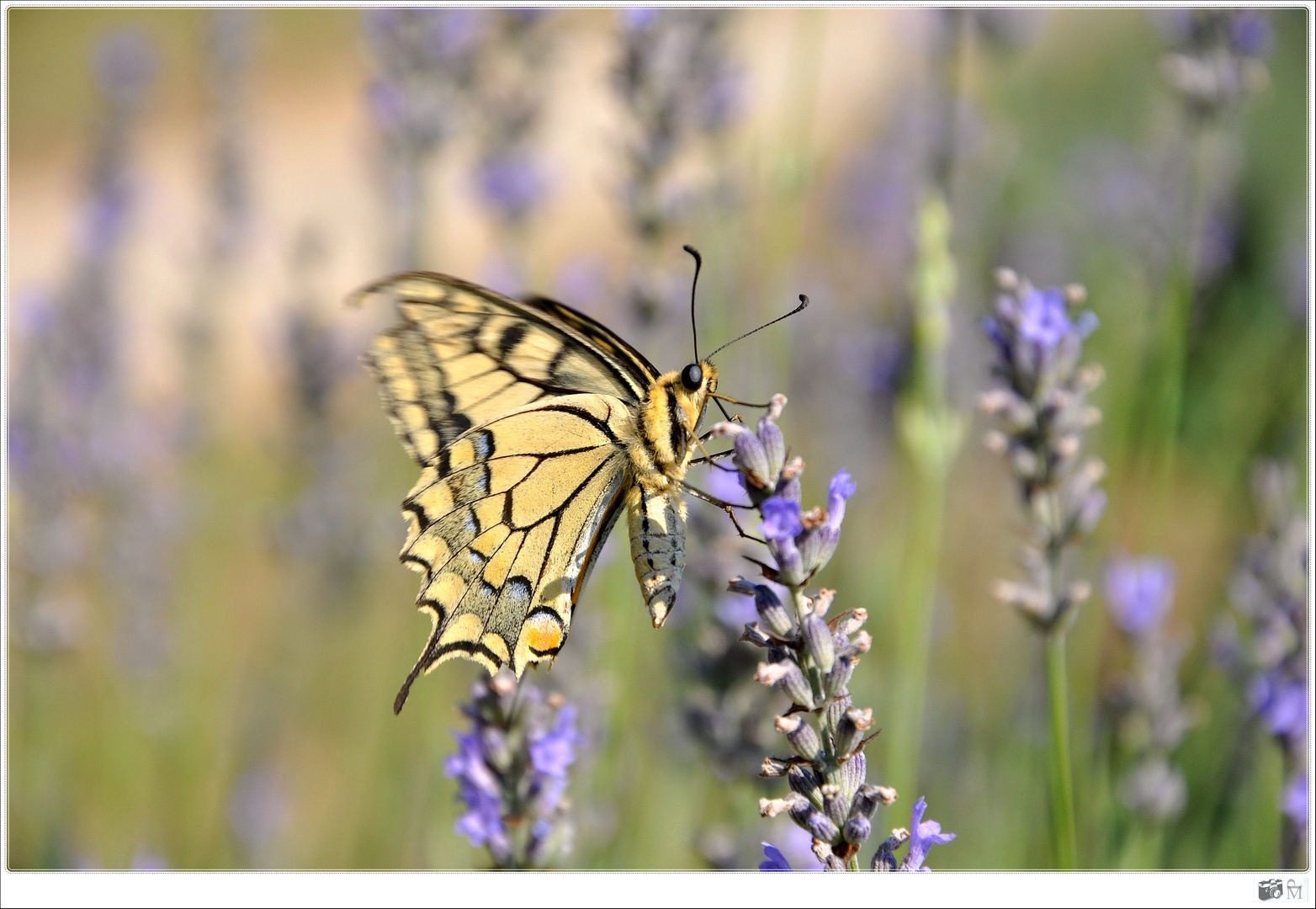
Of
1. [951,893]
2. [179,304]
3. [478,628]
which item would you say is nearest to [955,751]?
[951,893]

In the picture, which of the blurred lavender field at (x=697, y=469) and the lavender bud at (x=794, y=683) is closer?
the lavender bud at (x=794, y=683)

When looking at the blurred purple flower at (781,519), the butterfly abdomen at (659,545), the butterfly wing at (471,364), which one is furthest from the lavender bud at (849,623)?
the butterfly wing at (471,364)

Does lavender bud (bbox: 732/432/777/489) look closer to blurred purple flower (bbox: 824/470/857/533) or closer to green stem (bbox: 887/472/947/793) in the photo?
blurred purple flower (bbox: 824/470/857/533)

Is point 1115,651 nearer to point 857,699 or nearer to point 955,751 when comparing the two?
point 955,751

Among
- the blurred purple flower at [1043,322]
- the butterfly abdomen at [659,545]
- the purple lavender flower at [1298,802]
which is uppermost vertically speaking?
the blurred purple flower at [1043,322]

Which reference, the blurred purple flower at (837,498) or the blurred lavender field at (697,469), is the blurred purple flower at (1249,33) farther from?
the blurred purple flower at (837,498)

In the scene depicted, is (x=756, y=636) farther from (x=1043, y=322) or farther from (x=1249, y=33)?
(x=1249, y=33)

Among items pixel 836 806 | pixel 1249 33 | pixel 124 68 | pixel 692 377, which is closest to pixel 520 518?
pixel 692 377
